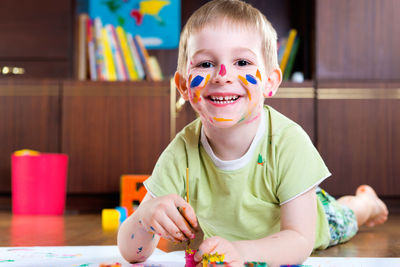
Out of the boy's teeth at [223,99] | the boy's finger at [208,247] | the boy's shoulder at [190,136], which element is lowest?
the boy's finger at [208,247]

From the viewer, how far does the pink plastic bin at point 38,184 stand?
2121 millimetres

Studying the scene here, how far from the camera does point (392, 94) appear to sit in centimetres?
217

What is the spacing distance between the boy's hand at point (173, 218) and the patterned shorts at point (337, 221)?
21.8 inches

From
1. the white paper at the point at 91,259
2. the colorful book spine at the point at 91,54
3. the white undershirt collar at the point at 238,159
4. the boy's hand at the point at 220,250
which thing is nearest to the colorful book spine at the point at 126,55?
the colorful book spine at the point at 91,54

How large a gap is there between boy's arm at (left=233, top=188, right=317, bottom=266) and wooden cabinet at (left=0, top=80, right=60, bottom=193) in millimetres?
1573

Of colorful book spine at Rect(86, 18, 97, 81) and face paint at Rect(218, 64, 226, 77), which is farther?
colorful book spine at Rect(86, 18, 97, 81)

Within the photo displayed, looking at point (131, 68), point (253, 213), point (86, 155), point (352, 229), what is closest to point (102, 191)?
point (86, 155)

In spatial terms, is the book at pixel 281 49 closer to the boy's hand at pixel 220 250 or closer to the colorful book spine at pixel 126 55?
the colorful book spine at pixel 126 55

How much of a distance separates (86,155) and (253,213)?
140cm

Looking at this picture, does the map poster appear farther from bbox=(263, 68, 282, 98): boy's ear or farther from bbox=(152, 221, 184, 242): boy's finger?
bbox=(152, 221, 184, 242): boy's finger

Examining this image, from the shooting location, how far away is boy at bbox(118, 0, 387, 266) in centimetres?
85

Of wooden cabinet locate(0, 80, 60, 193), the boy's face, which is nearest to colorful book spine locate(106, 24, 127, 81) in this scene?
wooden cabinet locate(0, 80, 60, 193)

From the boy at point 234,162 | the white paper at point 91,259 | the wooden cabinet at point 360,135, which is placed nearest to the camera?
the boy at point 234,162

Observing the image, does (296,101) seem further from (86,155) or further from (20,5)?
(20,5)
